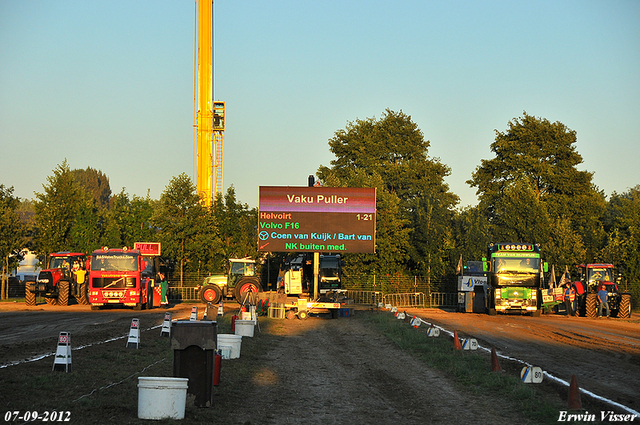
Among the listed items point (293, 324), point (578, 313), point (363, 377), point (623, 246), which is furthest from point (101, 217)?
point (363, 377)

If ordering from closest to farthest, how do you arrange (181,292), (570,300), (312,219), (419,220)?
1. (312,219)
2. (570,300)
3. (181,292)
4. (419,220)

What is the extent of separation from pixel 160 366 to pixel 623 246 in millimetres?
45735

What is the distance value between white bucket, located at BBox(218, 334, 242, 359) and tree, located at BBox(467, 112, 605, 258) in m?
43.1

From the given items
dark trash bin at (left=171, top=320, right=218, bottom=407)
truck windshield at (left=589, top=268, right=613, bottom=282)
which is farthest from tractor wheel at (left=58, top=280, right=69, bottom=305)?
truck windshield at (left=589, top=268, right=613, bottom=282)

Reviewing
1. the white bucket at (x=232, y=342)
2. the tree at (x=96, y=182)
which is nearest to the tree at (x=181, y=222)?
the white bucket at (x=232, y=342)

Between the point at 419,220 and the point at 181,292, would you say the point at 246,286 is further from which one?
the point at 419,220

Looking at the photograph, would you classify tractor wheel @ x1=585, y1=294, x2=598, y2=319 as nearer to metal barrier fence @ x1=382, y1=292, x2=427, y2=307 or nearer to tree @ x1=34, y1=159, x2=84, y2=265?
metal barrier fence @ x1=382, y1=292, x2=427, y2=307

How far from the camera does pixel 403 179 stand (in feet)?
228

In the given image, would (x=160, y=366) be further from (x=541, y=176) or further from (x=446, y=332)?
(x=541, y=176)

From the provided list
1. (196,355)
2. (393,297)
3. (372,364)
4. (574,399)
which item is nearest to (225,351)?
(372,364)

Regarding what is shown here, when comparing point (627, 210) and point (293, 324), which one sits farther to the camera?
point (627, 210)

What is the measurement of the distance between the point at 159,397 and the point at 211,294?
28927mm

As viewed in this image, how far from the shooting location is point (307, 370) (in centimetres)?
1487

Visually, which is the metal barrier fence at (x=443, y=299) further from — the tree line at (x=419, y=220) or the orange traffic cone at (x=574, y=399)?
the orange traffic cone at (x=574, y=399)
